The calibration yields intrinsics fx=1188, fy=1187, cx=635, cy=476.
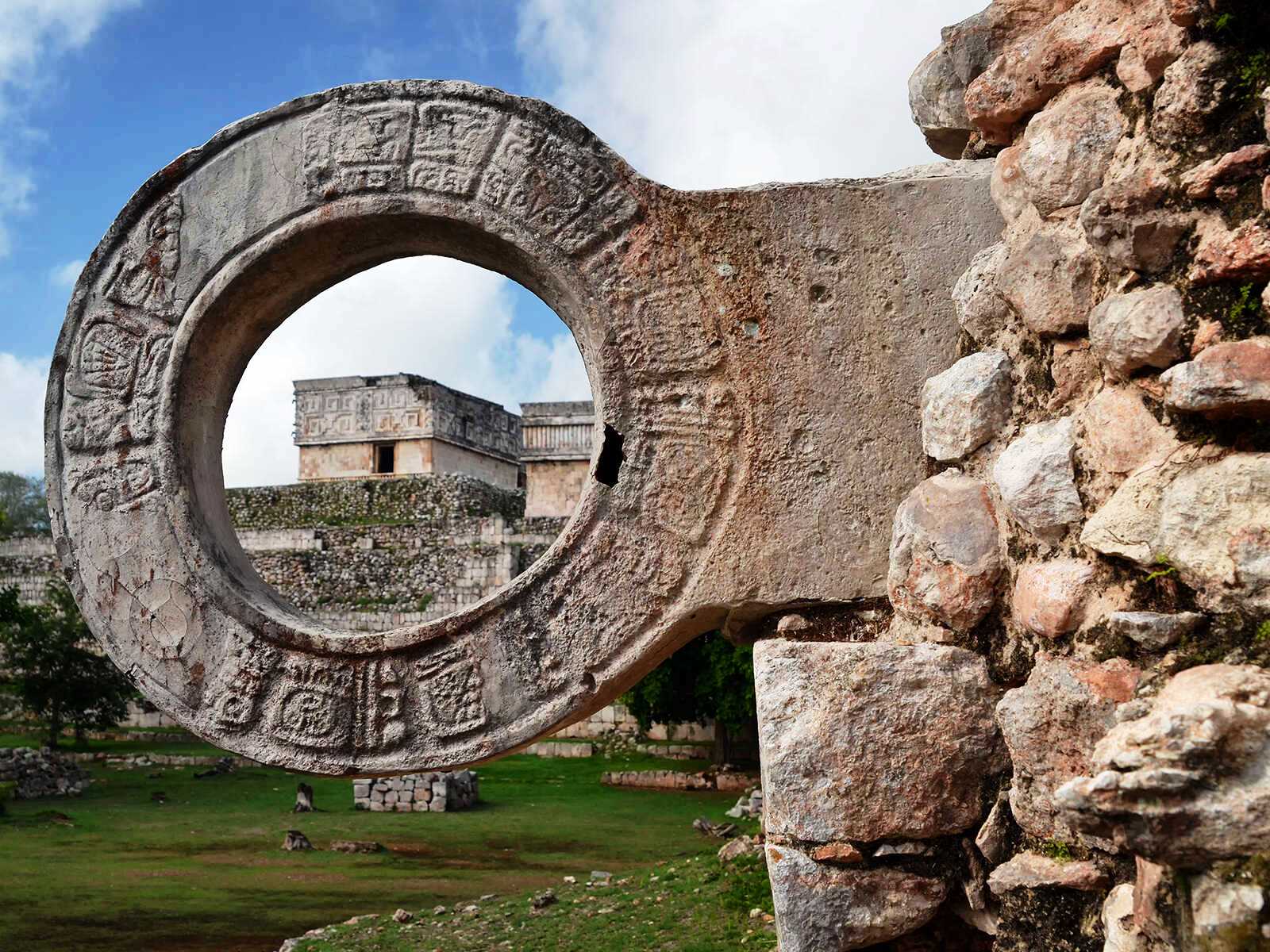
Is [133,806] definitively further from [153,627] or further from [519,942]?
[153,627]

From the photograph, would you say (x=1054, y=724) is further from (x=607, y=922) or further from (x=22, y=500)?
(x=22, y=500)

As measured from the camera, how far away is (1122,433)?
7.39 feet

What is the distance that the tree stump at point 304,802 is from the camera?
14.0 metres

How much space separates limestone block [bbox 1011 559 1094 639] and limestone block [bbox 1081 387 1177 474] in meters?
0.21

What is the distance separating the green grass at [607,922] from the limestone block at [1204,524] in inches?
187

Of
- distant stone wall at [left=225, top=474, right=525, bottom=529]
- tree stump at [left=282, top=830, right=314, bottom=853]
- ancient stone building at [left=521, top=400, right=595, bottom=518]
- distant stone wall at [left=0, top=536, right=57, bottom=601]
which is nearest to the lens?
tree stump at [left=282, top=830, right=314, bottom=853]

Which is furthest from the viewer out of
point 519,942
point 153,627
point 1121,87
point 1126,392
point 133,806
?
point 133,806

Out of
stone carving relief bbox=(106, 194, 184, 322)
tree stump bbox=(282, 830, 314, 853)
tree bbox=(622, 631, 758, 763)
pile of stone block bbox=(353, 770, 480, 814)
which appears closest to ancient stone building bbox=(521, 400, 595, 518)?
tree bbox=(622, 631, 758, 763)

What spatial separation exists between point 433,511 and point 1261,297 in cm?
2394

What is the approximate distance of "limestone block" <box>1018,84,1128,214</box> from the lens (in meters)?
2.44

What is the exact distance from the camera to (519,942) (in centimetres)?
694

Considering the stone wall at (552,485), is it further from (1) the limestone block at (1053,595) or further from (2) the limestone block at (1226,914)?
(2) the limestone block at (1226,914)

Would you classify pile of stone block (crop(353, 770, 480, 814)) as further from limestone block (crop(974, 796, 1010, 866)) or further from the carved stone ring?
limestone block (crop(974, 796, 1010, 866))

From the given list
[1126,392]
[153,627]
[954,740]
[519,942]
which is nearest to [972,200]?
[1126,392]
